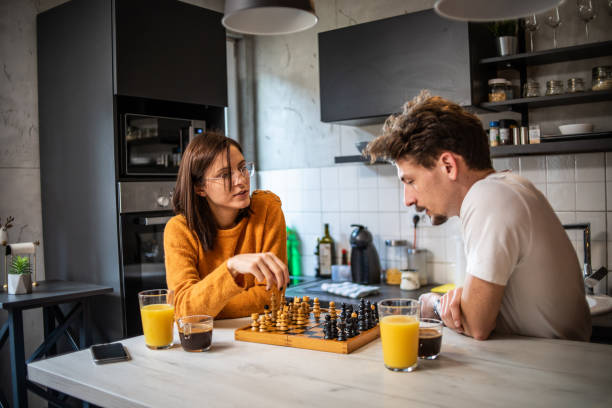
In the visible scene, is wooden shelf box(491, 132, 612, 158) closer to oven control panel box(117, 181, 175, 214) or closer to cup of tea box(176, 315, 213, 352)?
oven control panel box(117, 181, 175, 214)

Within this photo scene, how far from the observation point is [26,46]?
117 inches

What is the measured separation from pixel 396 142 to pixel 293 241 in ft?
7.81

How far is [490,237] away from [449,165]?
0.94 ft

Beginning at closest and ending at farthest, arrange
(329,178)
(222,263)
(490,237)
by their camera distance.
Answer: (490,237)
(222,263)
(329,178)

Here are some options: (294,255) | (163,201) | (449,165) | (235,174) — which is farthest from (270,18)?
(294,255)

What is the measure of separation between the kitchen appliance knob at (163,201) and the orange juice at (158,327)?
5.19 feet

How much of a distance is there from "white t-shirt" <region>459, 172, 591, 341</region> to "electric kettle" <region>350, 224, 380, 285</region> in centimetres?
182

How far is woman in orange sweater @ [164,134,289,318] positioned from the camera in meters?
1.65

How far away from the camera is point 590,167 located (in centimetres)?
270

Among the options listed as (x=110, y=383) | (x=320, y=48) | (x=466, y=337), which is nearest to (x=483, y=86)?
(x=320, y=48)

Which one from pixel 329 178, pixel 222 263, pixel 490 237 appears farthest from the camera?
pixel 329 178

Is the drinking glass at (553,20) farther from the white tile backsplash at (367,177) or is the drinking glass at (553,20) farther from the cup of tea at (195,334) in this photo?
the cup of tea at (195,334)

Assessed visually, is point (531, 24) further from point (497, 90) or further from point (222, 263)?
point (222, 263)

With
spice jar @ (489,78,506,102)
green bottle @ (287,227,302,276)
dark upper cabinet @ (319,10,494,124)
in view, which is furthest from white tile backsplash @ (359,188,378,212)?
spice jar @ (489,78,506,102)
